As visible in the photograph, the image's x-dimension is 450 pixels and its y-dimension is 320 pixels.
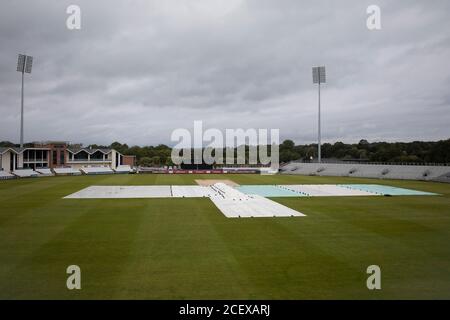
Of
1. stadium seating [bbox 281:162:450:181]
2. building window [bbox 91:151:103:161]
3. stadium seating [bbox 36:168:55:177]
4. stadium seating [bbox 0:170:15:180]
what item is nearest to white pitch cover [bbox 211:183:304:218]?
stadium seating [bbox 281:162:450:181]

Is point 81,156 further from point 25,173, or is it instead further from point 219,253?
point 219,253

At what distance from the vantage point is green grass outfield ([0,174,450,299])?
10.5 m

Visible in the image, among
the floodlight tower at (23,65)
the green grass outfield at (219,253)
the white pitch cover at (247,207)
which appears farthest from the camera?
the floodlight tower at (23,65)

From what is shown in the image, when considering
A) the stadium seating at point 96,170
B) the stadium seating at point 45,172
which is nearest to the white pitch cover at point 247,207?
the stadium seating at point 45,172

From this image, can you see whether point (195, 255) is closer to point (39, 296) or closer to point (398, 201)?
point (39, 296)

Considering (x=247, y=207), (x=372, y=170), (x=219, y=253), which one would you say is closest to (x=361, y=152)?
(x=372, y=170)

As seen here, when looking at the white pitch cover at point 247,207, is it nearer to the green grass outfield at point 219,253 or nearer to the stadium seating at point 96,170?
the green grass outfield at point 219,253

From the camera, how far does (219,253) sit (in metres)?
14.4

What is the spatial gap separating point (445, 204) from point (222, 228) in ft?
64.7

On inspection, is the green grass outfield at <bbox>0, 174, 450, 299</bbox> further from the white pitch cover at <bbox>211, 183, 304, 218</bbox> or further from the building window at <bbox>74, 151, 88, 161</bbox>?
the building window at <bbox>74, 151, 88, 161</bbox>

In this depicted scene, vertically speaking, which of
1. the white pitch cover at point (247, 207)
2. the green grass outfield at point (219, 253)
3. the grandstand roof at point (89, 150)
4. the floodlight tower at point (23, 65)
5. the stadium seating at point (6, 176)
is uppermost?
the floodlight tower at point (23, 65)

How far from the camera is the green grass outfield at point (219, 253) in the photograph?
34.4 feet

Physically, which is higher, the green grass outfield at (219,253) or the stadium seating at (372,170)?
the stadium seating at (372,170)

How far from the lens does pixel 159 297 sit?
9891 mm
